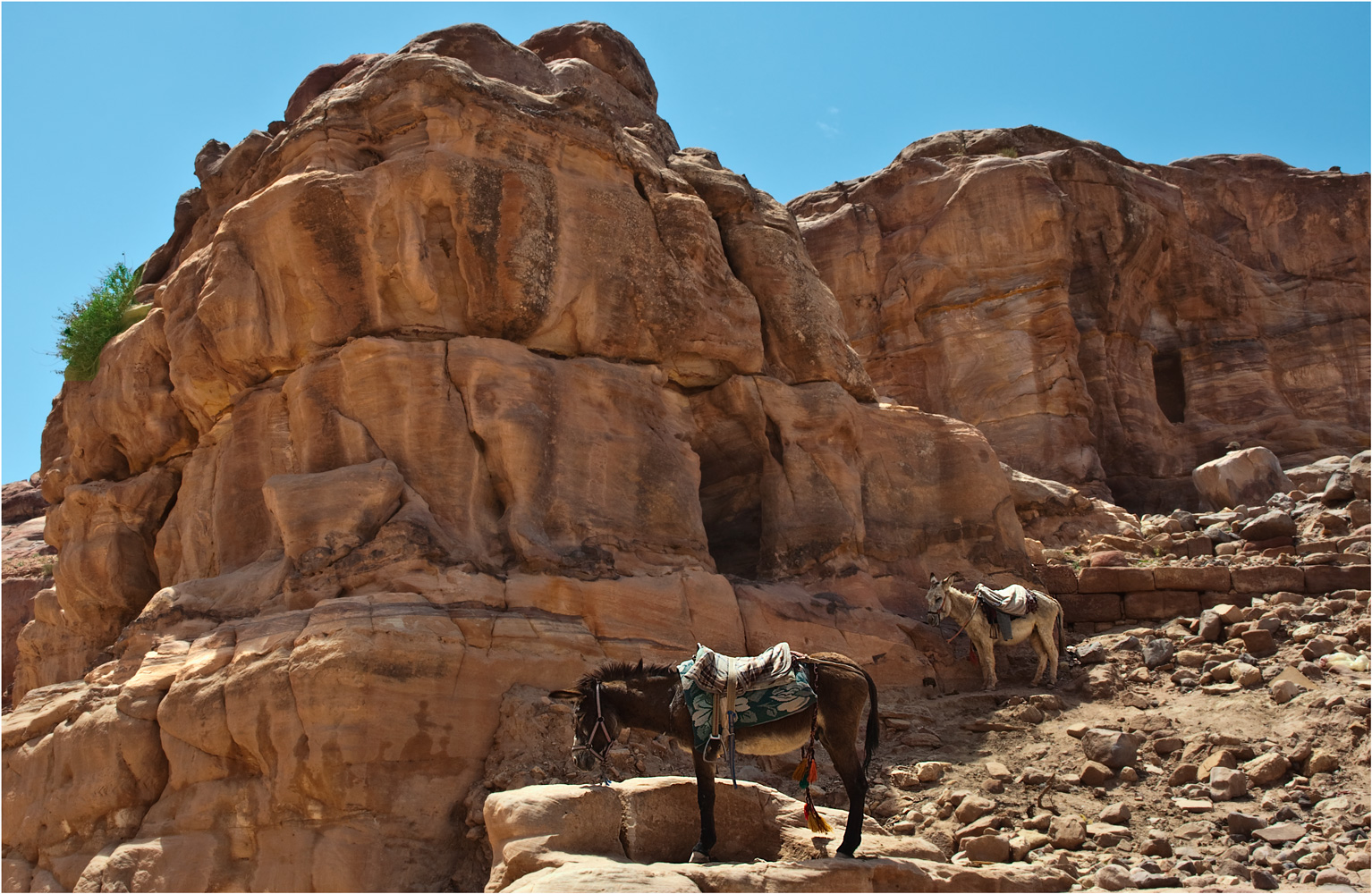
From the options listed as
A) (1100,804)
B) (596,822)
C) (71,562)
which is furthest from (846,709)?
(71,562)

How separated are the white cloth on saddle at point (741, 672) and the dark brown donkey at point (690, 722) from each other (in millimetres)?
296

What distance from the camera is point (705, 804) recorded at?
7.53 m

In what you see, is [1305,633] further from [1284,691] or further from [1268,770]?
[1268,770]

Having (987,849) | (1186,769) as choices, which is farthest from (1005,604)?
(987,849)

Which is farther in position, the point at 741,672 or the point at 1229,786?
the point at 1229,786

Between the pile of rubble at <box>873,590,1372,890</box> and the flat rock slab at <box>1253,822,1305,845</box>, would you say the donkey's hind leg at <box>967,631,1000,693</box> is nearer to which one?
the pile of rubble at <box>873,590,1372,890</box>

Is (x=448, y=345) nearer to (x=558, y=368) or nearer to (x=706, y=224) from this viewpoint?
(x=558, y=368)

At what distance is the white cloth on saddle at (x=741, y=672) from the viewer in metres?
7.66

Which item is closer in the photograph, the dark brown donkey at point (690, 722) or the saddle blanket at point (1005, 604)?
the dark brown donkey at point (690, 722)

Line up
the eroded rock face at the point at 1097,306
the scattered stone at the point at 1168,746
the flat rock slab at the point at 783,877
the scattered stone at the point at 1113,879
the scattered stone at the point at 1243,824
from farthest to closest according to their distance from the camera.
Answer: the eroded rock face at the point at 1097,306, the scattered stone at the point at 1168,746, the scattered stone at the point at 1243,824, the scattered stone at the point at 1113,879, the flat rock slab at the point at 783,877

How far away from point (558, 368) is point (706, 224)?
3377 mm

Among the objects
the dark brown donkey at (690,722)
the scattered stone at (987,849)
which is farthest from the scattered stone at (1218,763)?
the dark brown donkey at (690,722)

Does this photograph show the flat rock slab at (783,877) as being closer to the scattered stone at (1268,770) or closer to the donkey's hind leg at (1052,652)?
the scattered stone at (1268,770)

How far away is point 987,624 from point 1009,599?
447mm
